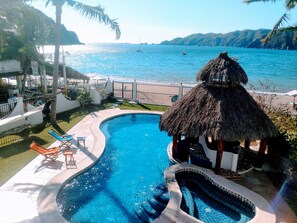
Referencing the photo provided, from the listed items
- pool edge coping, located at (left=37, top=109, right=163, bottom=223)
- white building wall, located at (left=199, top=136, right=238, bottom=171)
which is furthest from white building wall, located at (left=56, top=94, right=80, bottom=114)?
white building wall, located at (left=199, top=136, right=238, bottom=171)

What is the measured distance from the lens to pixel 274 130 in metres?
10.5

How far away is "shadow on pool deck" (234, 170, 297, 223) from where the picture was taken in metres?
8.32

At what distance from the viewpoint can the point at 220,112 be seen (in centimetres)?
1033

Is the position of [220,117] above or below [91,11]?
below

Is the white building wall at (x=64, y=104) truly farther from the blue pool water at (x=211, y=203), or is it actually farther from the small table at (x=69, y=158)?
the blue pool water at (x=211, y=203)

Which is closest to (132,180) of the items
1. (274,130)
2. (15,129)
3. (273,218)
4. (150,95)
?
(273,218)

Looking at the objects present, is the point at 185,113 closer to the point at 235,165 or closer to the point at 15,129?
the point at 235,165

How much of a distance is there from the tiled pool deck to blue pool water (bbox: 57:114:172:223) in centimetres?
41

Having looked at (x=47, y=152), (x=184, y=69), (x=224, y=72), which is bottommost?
(x=184, y=69)

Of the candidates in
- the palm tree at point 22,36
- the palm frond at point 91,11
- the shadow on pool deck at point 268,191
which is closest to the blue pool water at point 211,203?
the shadow on pool deck at point 268,191

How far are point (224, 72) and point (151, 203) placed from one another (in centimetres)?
600

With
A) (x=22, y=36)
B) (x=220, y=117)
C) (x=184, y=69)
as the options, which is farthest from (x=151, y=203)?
(x=184, y=69)

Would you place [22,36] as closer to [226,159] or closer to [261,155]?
[226,159]

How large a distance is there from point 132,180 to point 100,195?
159 cm
